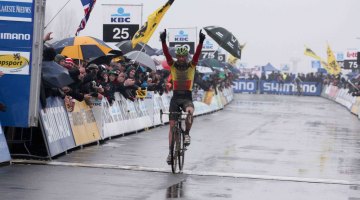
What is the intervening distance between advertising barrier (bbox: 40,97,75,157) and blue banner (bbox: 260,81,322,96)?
201 feet

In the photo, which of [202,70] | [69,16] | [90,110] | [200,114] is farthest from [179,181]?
[69,16]

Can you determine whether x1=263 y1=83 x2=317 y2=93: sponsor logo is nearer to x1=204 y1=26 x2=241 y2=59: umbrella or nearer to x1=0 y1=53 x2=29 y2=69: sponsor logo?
x1=204 y1=26 x2=241 y2=59: umbrella

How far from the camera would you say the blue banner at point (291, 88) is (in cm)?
7525

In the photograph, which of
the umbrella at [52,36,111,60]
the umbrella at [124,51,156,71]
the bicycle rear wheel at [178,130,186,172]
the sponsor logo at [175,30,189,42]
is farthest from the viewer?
the sponsor logo at [175,30,189,42]

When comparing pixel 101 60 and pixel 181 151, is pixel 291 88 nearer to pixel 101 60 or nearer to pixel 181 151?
pixel 101 60

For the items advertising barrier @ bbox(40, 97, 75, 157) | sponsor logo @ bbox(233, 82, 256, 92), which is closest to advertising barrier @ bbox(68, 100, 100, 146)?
advertising barrier @ bbox(40, 97, 75, 157)

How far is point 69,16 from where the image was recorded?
119812 mm

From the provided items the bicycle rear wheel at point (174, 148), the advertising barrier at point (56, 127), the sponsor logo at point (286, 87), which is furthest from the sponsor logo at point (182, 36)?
the sponsor logo at point (286, 87)

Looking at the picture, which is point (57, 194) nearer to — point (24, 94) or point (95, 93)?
point (24, 94)

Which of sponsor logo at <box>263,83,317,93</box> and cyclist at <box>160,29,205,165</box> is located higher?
cyclist at <box>160,29,205,165</box>

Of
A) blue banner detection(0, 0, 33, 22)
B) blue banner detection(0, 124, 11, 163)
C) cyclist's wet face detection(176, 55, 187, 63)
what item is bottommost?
blue banner detection(0, 124, 11, 163)

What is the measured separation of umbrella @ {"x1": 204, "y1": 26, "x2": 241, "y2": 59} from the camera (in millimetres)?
28053

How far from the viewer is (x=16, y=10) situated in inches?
530

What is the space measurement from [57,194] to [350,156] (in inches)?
349
